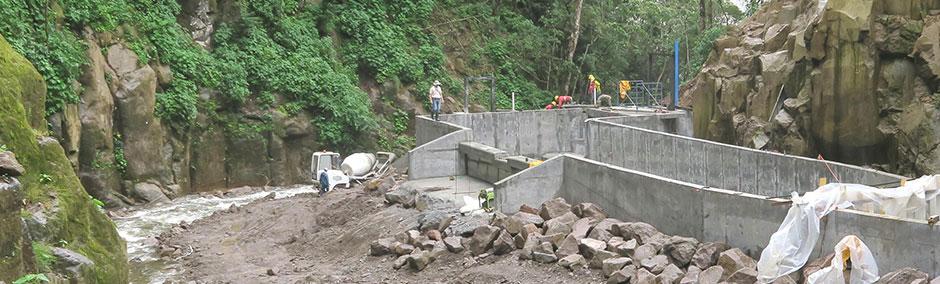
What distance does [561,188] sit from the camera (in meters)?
18.3

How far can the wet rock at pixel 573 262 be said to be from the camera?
1408cm

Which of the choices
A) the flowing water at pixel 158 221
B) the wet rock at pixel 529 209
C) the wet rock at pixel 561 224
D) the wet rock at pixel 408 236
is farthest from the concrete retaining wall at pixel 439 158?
the wet rock at pixel 561 224

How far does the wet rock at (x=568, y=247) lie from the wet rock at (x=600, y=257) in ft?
1.79

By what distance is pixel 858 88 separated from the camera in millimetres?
19141

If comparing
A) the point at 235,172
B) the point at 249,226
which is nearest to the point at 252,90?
the point at 235,172

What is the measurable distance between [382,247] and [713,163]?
23.3 feet

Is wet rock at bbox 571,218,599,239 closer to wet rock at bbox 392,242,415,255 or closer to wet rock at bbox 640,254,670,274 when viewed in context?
wet rock at bbox 640,254,670,274

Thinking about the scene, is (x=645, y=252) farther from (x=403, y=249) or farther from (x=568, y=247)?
(x=403, y=249)

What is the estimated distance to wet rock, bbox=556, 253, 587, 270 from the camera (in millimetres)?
14078

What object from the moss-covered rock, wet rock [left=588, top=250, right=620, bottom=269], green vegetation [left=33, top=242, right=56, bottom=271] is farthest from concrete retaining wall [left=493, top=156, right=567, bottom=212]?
green vegetation [left=33, top=242, right=56, bottom=271]

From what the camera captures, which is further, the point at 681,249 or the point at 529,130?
the point at 529,130

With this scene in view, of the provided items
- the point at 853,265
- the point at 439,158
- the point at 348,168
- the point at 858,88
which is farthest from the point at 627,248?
the point at 348,168

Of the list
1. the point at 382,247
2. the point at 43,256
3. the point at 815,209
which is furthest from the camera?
the point at 382,247

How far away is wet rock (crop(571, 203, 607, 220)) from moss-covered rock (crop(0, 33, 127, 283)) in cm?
800
